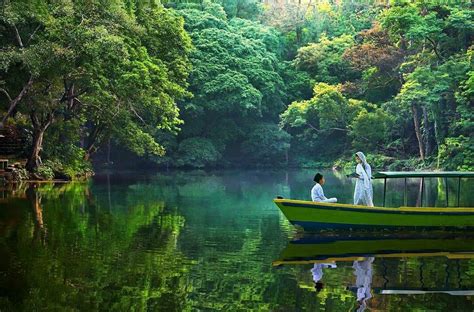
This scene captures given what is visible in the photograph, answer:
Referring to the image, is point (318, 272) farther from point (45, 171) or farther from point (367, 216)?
point (45, 171)

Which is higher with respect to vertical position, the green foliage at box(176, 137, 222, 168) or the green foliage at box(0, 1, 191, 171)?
the green foliage at box(0, 1, 191, 171)

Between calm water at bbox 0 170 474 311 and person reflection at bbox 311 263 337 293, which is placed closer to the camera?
calm water at bbox 0 170 474 311

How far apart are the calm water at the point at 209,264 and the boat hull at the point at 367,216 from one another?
0.27 m

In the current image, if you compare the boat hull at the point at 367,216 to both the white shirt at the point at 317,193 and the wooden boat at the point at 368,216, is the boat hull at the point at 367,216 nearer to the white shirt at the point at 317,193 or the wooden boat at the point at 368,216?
the wooden boat at the point at 368,216

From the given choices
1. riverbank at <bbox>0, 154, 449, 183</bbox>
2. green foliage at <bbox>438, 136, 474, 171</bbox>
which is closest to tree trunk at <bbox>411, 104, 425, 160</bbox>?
riverbank at <bbox>0, 154, 449, 183</bbox>

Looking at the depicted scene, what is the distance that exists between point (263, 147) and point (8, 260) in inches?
1616

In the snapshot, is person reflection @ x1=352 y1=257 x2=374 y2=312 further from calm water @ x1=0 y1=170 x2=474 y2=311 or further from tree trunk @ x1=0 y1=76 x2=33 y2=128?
tree trunk @ x1=0 y1=76 x2=33 y2=128

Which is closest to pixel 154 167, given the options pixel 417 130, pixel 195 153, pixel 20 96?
pixel 195 153

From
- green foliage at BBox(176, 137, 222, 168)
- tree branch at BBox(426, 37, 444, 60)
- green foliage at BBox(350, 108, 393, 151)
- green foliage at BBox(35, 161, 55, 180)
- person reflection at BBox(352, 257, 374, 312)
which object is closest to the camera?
person reflection at BBox(352, 257, 374, 312)

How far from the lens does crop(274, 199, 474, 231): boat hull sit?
15398 millimetres

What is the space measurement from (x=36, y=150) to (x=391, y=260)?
21.6 m

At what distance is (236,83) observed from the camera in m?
48.4

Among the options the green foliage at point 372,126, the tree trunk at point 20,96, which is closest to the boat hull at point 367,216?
the tree trunk at point 20,96

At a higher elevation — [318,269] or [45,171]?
[45,171]
